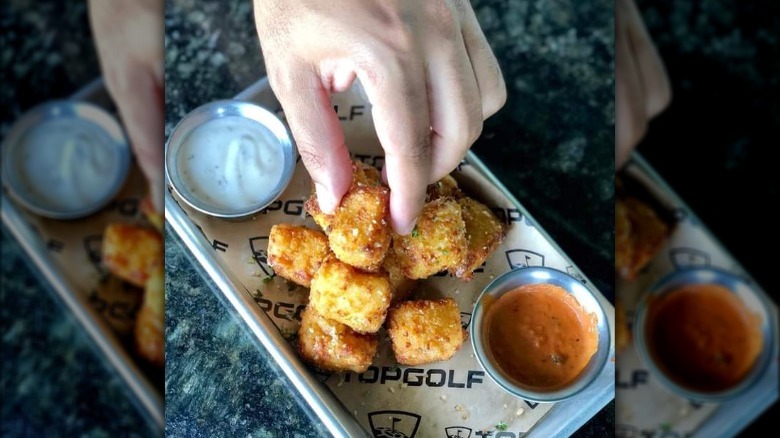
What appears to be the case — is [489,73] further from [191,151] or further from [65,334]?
[65,334]

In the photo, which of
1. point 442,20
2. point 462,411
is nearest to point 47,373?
point 462,411

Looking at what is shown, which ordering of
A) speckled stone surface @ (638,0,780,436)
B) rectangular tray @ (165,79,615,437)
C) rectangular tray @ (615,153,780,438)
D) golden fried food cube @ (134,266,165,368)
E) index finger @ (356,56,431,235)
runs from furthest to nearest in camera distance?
golden fried food cube @ (134,266,165,368) < speckled stone surface @ (638,0,780,436) < rectangular tray @ (615,153,780,438) < rectangular tray @ (165,79,615,437) < index finger @ (356,56,431,235)

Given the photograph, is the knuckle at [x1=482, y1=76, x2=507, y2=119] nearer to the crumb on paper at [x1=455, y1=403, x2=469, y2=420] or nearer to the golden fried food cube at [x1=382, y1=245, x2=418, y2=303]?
the golden fried food cube at [x1=382, y1=245, x2=418, y2=303]

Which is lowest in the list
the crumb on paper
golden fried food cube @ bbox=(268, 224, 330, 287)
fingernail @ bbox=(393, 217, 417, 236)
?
the crumb on paper

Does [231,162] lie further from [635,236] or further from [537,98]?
[635,236]

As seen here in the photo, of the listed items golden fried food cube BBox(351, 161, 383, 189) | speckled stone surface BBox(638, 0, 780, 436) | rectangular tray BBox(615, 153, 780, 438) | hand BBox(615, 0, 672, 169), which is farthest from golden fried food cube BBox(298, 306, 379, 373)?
speckled stone surface BBox(638, 0, 780, 436)

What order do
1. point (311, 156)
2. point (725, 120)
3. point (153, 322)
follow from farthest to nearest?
point (153, 322) → point (725, 120) → point (311, 156)

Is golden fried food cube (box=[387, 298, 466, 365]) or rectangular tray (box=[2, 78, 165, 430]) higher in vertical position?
golden fried food cube (box=[387, 298, 466, 365])
